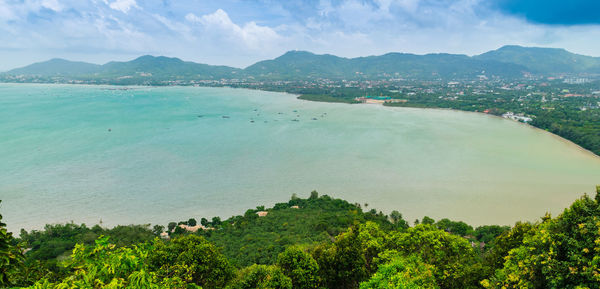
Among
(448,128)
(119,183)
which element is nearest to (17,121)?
(119,183)

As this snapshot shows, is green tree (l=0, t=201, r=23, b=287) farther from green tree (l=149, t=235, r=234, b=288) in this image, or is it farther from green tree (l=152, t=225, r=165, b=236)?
green tree (l=152, t=225, r=165, b=236)

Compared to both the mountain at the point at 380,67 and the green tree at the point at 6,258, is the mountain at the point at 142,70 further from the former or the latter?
the green tree at the point at 6,258

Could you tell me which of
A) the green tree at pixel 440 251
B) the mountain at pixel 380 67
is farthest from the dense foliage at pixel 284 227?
the mountain at pixel 380 67

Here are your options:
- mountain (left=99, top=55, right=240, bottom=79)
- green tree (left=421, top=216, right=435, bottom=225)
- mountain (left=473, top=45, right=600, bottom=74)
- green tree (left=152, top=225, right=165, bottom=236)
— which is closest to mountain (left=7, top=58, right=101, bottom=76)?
mountain (left=99, top=55, right=240, bottom=79)

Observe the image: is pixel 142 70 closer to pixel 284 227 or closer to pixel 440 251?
pixel 284 227

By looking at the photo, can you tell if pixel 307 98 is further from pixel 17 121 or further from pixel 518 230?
pixel 518 230

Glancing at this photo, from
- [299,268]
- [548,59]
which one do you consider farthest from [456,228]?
[548,59]
